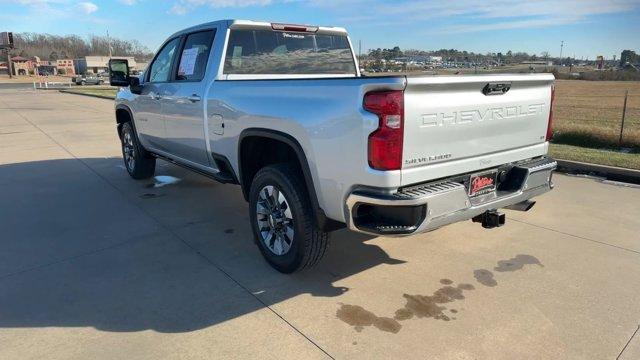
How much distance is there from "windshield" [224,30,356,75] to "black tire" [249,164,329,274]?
57.7 inches

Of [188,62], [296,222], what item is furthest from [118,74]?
[296,222]

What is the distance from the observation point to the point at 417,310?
3301mm

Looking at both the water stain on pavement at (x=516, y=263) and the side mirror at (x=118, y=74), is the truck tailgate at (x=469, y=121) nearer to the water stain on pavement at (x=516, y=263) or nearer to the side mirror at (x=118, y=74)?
the water stain on pavement at (x=516, y=263)

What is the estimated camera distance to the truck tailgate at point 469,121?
9.59 feet

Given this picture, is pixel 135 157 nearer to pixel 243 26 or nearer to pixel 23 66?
pixel 243 26

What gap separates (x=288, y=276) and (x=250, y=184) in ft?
3.11

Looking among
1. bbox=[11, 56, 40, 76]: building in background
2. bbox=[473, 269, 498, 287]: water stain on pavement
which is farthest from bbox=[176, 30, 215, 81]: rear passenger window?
bbox=[11, 56, 40, 76]: building in background

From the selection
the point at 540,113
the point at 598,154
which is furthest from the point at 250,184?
the point at 598,154

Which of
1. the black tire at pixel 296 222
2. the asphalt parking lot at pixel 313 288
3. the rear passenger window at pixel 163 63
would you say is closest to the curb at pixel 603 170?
the asphalt parking lot at pixel 313 288

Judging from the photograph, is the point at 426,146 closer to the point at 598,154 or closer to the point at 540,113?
the point at 540,113

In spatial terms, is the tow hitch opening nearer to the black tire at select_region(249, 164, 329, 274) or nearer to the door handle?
the black tire at select_region(249, 164, 329, 274)

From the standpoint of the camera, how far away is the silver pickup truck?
290 centimetres

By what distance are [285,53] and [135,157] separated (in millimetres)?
3056

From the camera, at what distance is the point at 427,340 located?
295 centimetres
